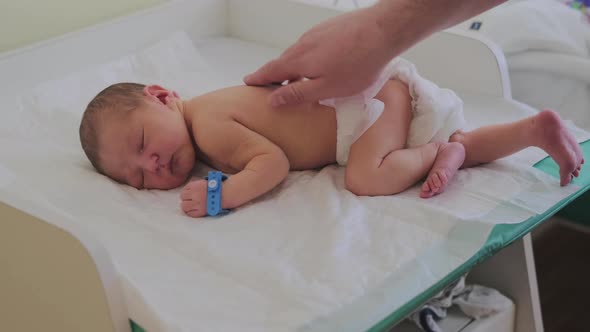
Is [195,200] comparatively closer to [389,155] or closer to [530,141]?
[389,155]

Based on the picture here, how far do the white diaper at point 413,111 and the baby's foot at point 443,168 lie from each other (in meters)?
0.04

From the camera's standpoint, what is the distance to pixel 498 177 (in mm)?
1276

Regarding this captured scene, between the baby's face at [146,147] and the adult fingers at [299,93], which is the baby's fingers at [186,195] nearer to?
the baby's face at [146,147]

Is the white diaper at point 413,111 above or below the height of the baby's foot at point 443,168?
above

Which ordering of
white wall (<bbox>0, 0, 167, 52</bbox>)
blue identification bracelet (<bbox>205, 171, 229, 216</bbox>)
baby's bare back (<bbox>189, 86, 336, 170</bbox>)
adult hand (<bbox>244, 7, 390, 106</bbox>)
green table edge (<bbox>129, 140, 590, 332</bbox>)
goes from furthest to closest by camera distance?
white wall (<bbox>0, 0, 167, 52</bbox>) < baby's bare back (<bbox>189, 86, 336, 170</bbox>) < blue identification bracelet (<bbox>205, 171, 229, 216</bbox>) < adult hand (<bbox>244, 7, 390, 106</bbox>) < green table edge (<bbox>129, 140, 590, 332</bbox>)

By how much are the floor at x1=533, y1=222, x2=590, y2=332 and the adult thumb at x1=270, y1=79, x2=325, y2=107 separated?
907mm

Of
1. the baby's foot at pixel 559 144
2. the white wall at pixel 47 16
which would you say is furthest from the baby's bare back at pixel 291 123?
the white wall at pixel 47 16

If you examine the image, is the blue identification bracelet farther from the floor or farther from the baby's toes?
the floor

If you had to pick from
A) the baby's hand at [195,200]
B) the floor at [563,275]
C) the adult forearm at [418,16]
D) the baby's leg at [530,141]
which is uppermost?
the adult forearm at [418,16]

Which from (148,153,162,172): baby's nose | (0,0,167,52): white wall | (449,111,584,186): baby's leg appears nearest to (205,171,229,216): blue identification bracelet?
(148,153,162,172): baby's nose

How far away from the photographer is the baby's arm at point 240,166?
1222 millimetres

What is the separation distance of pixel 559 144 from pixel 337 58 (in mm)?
429

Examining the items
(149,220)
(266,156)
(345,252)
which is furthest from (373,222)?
(149,220)

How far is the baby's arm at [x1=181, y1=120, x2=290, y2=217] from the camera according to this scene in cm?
122
